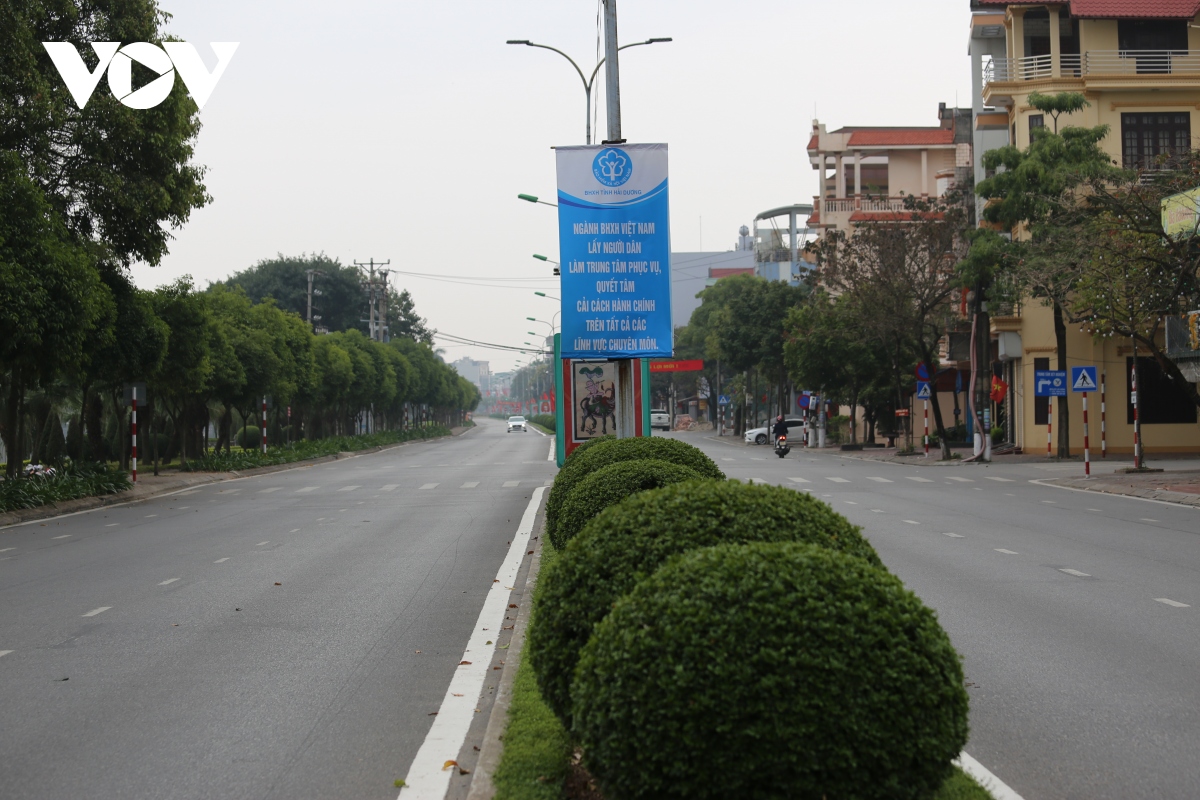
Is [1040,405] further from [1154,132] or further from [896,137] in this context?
[896,137]

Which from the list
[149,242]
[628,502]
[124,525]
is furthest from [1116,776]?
[149,242]

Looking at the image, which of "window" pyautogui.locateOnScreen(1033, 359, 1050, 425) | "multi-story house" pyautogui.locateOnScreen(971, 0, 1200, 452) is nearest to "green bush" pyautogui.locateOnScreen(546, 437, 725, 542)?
"multi-story house" pyautogui.locateOnScreen(971, 0, 1200, 452)

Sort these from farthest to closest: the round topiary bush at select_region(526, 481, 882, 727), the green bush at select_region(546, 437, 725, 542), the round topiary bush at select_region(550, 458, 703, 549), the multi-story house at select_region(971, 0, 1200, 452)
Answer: the multi-story house at select_region(971, 0, 1200, 452), the green bush at select_region(546, 437, 725, 542), the round topiary bush at select_region(550, 458, 703, 549), the round topiary bush at select_region(526, 481, 882, 727)

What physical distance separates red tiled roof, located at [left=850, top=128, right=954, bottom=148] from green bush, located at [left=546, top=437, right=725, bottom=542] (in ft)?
207

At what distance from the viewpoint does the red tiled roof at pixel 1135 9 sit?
4066cm

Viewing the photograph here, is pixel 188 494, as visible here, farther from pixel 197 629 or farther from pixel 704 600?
pixel 704 600

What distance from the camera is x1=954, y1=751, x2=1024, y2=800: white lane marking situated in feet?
16.7

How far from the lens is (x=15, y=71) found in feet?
70.8

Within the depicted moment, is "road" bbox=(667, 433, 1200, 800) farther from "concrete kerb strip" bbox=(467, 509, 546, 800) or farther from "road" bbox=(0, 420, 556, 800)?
"road" bbox=(0, 420, 556, 800)

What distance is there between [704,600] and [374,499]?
23000 mm

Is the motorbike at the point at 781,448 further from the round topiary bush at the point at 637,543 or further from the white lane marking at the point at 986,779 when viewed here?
the round topiary bush at the point at 637,543

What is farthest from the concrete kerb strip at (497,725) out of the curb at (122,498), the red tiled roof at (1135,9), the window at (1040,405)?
the red tiled roof at (1135,9)

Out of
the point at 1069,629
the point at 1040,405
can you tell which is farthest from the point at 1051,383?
the point at 1069,629

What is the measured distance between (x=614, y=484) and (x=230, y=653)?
3.05 metres
